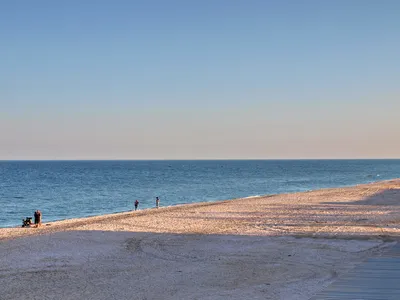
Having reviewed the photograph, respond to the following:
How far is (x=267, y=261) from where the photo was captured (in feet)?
54.6

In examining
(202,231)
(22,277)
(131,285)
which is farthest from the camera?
(202,231)

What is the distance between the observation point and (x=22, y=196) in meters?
67.9

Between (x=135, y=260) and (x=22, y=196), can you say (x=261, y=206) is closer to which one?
(x=135, y=260)

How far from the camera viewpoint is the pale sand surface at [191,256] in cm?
1317

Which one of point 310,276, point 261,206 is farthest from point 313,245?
point 261,206

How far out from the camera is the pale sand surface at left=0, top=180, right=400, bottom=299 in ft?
43.2

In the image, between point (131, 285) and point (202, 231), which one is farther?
point (202, 231)

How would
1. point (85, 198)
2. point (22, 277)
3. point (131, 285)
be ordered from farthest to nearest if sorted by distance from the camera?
1. point (85, 198)
2. point (22, 277)
3. point (131, 285)

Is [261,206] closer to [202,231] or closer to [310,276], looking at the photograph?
[202,231]

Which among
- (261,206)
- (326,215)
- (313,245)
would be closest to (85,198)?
(261,206)

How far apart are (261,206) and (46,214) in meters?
20.3

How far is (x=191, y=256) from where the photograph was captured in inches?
705

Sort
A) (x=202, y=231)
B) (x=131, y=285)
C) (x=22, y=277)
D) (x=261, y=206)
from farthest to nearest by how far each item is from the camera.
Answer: (x=261, y=206), (x=202, y=231), (x=22, y=277), (x=131, y=285)

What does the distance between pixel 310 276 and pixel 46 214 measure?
37035mm
